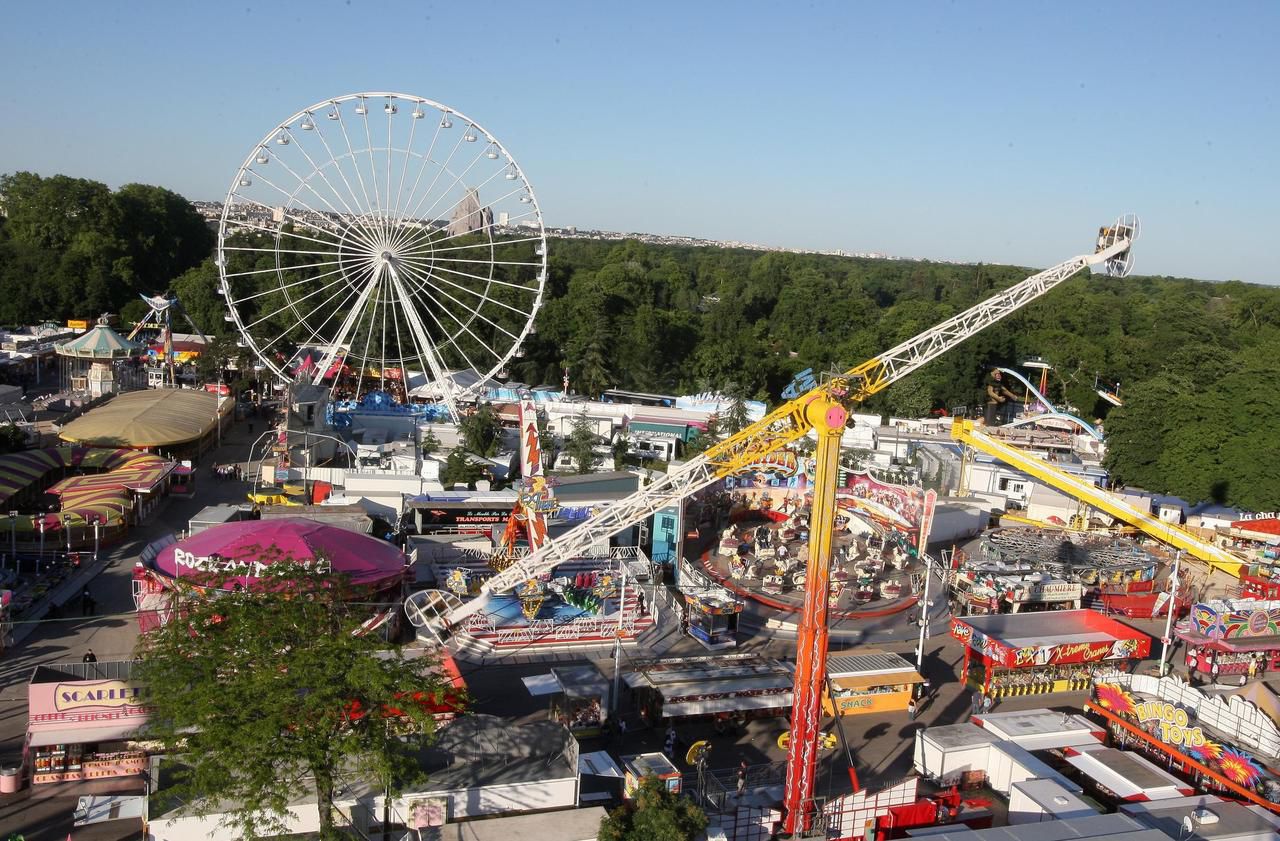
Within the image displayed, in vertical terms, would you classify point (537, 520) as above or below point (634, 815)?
above

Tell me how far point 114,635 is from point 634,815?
12.7 m

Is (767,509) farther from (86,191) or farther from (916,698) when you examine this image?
(86,191)

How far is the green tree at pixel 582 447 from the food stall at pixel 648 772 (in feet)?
62.8

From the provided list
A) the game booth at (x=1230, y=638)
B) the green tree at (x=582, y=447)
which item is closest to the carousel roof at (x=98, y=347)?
the green tree at (x=582, y=447)

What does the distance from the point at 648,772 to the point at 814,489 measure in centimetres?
446

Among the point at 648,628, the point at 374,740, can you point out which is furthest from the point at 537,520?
the point at 374,740

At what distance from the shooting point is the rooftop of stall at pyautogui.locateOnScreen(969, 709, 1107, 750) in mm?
16109

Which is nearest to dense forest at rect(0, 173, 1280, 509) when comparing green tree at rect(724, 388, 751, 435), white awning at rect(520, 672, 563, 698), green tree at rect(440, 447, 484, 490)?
green tree at rect(724, 388, 751, 435)

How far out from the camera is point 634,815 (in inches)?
472

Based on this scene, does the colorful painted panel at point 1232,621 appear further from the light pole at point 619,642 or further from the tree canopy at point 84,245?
the tree canopy at point 84,245

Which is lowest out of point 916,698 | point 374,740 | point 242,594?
point 916,698

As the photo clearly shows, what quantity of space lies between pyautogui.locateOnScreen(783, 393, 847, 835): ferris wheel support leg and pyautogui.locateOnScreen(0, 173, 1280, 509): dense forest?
2668 cm

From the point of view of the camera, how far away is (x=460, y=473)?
2998cm

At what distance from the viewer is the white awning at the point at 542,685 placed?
16.8 metres
